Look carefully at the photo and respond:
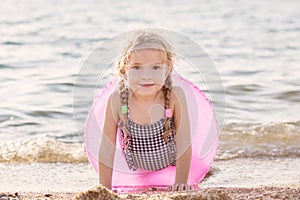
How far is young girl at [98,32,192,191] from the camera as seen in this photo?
3836mm

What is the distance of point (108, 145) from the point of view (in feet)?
12.8

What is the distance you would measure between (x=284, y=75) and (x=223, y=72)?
736 mm

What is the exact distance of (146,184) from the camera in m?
4.14

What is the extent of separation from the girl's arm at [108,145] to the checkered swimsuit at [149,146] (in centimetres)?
7

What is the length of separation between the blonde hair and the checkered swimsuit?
4 cm

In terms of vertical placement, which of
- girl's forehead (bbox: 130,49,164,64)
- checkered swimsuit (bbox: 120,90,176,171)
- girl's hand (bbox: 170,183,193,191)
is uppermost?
girl's forehead (bbox: 130,49,164,64)

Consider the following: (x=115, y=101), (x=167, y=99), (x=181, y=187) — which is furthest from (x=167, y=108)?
(x=181, y=187)

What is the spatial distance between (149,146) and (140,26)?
20.8 feet

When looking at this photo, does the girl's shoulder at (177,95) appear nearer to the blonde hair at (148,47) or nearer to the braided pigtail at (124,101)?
the blonde hair at (148,47)

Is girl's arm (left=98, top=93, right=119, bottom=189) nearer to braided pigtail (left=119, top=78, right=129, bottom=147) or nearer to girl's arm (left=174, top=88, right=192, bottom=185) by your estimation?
braided pigtail (left=119, top=78, right=129, bottom=147)

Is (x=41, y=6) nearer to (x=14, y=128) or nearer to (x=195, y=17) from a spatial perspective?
(x=195, y=17)

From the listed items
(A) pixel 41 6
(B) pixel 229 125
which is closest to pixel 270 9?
(A) pixel 41 6

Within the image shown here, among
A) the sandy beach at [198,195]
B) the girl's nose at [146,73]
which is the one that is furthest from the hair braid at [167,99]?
the sandy beach at [198,195]

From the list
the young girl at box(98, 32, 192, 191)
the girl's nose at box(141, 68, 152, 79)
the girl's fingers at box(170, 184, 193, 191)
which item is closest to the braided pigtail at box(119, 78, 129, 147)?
the young girl at box(98, 32, 192, 191)
